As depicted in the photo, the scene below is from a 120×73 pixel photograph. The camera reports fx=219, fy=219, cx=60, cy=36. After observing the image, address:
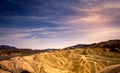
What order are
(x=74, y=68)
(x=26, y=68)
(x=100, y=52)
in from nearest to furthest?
(x=26, y=68) → (x=74, y=68) → (x=100, y=52)

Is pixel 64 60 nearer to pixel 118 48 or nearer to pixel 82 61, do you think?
pixel 82 61

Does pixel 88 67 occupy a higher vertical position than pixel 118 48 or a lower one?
lower

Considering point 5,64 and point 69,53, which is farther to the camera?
point 69,53

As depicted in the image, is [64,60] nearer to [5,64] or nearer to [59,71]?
[59,71]

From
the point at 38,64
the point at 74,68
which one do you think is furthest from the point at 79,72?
the point at 38,64

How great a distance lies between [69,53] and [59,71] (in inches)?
912

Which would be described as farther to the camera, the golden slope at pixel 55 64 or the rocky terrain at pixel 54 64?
the golden slope at pixel 55 64

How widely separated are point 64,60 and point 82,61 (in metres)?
10.8

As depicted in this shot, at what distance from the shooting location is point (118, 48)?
14138 cm

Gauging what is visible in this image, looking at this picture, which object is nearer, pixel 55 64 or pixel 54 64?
pixel 54 64

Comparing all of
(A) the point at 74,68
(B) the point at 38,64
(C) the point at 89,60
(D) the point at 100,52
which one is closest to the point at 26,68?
(B) the point at 38,64

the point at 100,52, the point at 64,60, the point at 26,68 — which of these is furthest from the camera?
the point at 100,52

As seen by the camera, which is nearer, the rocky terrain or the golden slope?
the rocky terrain

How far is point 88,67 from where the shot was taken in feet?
325
